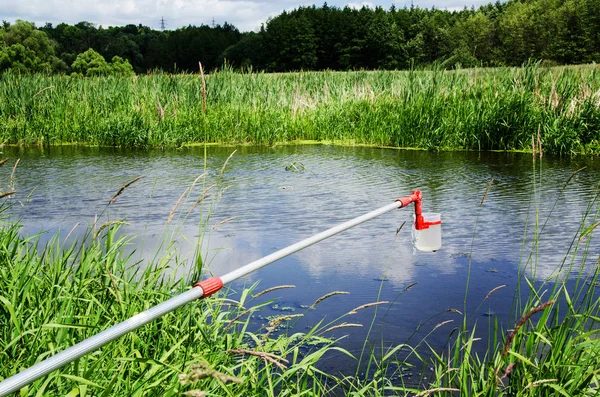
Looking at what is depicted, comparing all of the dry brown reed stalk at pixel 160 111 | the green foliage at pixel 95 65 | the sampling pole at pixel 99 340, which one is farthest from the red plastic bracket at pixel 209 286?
the green foliage at pixel 95 65

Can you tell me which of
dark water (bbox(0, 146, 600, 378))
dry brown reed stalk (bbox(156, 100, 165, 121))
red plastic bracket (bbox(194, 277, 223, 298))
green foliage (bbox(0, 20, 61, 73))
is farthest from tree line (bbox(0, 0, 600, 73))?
red plastic bracket (bbox(194, 277, 223, 298))

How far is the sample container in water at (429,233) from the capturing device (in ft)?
13.6

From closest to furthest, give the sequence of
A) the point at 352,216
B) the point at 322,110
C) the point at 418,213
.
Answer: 1. the point at 418,213
2. the point at 352,216
3. the point at 322,110

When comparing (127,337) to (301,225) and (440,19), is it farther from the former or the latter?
(440,19)

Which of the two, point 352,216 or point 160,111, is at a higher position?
point 160,111

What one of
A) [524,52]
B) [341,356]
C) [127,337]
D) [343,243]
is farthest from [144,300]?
[524,52]

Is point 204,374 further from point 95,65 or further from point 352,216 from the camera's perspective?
point 95,65

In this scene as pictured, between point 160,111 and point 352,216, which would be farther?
point 160,111

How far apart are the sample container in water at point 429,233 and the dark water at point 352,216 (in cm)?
28

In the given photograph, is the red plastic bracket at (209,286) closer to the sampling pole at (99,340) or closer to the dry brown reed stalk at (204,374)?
the sampling pole at (99,340)

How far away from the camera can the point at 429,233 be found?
13.9 feet

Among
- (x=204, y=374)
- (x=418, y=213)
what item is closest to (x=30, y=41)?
(x=418, y=213)

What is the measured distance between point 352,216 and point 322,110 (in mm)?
6884

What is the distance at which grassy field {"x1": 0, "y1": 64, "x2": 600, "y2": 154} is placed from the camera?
10.5m
